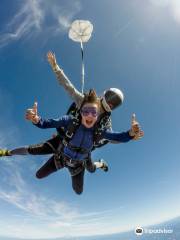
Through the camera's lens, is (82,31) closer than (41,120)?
No

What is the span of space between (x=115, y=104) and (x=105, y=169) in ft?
13.8

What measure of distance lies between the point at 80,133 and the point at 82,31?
3527 millimetres

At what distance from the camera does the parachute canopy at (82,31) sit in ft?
27.0

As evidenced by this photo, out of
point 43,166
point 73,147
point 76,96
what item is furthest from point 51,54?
point 43,166

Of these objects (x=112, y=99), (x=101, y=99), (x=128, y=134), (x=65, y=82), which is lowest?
(x=128, y=134)

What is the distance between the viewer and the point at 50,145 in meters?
7.93

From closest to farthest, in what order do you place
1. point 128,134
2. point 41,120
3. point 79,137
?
point 41,120 < point 128,134 < point 79,137

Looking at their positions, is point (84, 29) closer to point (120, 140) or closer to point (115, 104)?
point (115, 104)

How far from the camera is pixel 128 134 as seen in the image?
6.67m

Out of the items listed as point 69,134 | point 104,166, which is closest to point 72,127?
point 69,134

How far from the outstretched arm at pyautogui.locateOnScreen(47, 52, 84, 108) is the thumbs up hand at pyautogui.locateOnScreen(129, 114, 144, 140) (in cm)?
148

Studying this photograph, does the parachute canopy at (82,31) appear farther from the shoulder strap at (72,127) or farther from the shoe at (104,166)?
the shoe at (104,166)

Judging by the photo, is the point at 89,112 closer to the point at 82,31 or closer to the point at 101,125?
the point at 101,125

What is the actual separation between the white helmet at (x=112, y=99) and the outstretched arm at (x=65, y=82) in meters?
0.63
